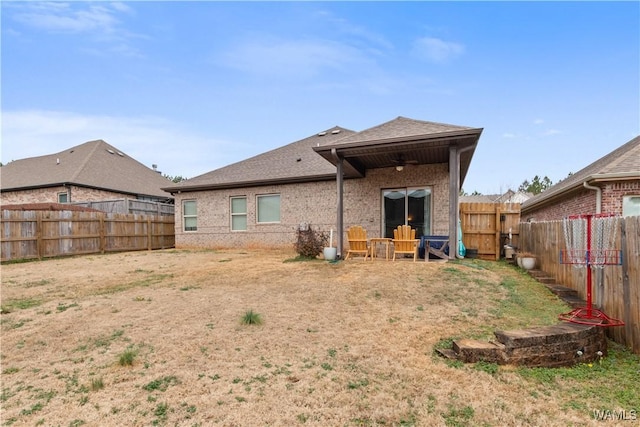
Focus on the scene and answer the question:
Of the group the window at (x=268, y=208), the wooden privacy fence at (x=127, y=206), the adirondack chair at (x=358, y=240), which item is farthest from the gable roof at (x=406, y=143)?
the wooden privacy fence at (x=127, y=206)

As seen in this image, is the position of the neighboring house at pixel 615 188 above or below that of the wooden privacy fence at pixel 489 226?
above

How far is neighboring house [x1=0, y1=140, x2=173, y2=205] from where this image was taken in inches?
723

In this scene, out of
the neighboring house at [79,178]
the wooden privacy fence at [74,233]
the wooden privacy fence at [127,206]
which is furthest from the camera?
the neighboring house at [79,178]

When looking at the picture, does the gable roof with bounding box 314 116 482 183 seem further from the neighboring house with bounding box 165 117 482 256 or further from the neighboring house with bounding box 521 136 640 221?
the neighboring house with bounding box 521 136 640 221

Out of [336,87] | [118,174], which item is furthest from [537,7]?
[118,174]

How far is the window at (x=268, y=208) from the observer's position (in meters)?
12.5

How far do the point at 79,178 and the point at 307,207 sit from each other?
14.8m

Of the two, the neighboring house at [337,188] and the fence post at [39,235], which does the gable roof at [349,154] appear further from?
the fence post at [39,235]

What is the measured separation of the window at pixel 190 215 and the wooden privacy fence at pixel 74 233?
5.33ft

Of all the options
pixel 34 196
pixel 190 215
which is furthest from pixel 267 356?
pixel 34 196

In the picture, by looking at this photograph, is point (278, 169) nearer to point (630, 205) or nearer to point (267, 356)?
point (267, 356)

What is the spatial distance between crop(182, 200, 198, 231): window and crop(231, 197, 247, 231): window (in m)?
2.02

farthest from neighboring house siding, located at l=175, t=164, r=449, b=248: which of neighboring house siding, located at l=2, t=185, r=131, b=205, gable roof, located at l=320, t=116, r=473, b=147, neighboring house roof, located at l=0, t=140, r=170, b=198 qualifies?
neighboring house roof, located at l=0, t=140, r=170, b=198

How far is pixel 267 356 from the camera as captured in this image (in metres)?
3.06
